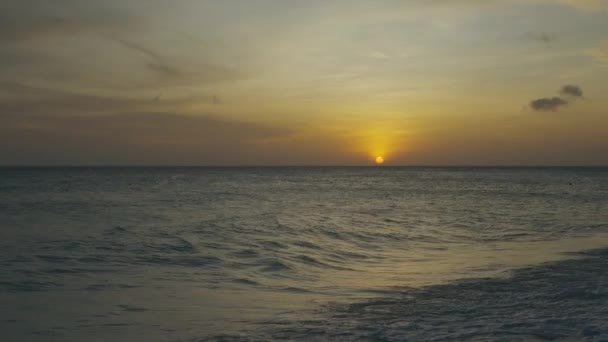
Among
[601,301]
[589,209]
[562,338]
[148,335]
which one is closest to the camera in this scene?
[562,338]

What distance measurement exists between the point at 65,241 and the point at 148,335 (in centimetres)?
1379

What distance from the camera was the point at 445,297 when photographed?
11.6 metres

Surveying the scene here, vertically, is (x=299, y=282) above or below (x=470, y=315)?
below

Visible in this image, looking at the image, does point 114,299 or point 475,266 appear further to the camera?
point 475,266

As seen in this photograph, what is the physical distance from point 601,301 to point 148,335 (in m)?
8.57

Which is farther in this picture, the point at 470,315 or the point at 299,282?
the point at 299,282

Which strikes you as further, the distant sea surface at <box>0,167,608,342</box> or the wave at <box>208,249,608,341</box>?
the distant sea surface at <box>0,167,608,342</box>

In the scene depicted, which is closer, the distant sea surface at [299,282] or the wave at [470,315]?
the wave at [470,315]

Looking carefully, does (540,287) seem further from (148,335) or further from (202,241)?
(202,241)

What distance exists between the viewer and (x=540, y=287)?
40.1 ft

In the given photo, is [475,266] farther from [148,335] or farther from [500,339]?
[148,335]

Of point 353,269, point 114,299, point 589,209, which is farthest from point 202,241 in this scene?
point 589,209

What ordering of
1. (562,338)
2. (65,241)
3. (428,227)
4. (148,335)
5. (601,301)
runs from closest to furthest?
(562,338)
(148,335)
(601,301)
(65,241)
(428,227)

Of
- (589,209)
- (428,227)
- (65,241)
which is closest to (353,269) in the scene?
(65,241)
